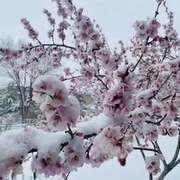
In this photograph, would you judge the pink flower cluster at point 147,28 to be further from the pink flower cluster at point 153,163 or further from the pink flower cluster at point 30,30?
the pink flower cluster at point 30,30

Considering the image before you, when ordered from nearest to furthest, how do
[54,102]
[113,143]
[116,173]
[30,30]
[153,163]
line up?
[54,102], [113,143], [153,163], [30,30], [116,173]

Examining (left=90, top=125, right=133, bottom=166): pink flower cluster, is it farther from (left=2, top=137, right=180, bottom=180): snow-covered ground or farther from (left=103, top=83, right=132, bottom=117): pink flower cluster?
(left=2, top=137, right=180, bottom=180): snow-covered ground

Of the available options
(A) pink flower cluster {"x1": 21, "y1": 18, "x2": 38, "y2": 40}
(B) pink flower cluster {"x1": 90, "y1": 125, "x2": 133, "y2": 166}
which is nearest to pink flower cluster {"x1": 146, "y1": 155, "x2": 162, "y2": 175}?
(B) pink flower cluster {"x1": 90, "y1": 125, "x2": 133, "y2": 166}

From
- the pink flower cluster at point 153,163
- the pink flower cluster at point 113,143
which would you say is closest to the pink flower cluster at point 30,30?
the pink flower cluster at point 153,163

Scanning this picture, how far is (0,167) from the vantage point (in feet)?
2.24

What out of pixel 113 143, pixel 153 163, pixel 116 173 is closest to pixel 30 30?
pixel 153 163

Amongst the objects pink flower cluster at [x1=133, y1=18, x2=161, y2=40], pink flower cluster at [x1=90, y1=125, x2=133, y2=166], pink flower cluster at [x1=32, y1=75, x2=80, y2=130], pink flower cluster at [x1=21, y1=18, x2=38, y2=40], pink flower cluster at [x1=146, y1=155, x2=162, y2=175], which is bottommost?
pink flower cluster at [x1=146, y1=155, x2=162, y2=175]

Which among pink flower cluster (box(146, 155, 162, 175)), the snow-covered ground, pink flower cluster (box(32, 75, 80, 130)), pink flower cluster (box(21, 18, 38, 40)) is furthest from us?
the snow-covered ground

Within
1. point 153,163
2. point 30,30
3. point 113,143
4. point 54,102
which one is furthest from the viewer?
point 30,30

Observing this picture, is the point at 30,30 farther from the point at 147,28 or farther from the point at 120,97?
the point at 120,97

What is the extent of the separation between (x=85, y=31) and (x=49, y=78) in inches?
48.7

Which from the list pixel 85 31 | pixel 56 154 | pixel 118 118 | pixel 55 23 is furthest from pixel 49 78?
pixel 55 23

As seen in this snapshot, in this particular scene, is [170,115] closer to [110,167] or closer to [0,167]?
[0,167]

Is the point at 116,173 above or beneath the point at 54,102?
beneath
